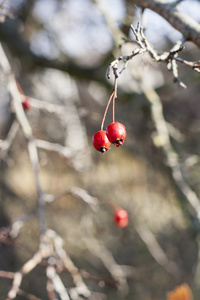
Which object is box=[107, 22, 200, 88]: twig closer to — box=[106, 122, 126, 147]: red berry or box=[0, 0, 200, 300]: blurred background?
box=[106, 122, 126, 147]: red berry

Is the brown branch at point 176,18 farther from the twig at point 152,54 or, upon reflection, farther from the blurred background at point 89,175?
the blurred background at point 89,175

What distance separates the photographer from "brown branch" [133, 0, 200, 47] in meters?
1.57

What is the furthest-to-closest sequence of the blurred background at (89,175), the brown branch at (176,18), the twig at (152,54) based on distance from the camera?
the blurred background at (89,175)
the brown branch at (176,18)
the twig at (152,54)

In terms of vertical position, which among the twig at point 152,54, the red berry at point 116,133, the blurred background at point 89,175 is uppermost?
the twig at point 152,54

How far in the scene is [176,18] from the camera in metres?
1.63

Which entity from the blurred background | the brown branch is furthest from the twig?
the blurred background

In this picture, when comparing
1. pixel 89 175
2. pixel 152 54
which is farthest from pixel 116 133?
pixel 89 175

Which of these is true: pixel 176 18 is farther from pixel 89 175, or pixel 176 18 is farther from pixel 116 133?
pixel 89 175

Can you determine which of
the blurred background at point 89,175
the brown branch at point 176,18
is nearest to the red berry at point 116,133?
the brown branch at point 176,18

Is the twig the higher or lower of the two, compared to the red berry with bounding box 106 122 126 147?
higher

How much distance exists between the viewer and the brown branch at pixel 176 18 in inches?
61.7

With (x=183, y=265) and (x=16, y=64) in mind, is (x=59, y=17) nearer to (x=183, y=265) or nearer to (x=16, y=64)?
(x=16, y=64)

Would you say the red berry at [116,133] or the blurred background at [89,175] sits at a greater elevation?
the red berry at [116,133]

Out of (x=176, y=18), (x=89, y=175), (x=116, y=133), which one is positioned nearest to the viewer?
(x=116, y=133)
